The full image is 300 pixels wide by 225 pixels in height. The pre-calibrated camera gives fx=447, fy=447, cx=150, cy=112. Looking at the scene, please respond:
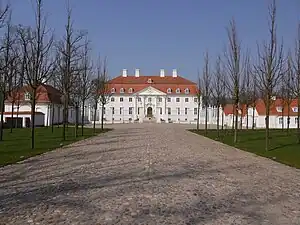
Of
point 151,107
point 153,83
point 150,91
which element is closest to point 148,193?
point 151,107

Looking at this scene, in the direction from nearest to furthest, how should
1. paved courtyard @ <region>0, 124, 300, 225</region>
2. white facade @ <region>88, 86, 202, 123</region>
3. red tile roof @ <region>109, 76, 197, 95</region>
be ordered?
paved courtyard @ <region>0, 124, 300, 225</region>, white facade @ <region>88, 86, 202, 123</region>, red tile roof @ <region>109, 76, 197, 95</region>

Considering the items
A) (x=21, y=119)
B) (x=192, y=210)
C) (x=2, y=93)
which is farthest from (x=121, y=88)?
(x=192, y=210)

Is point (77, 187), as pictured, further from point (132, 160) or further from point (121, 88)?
point (121, 88)

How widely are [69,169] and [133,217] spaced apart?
25.9 feet

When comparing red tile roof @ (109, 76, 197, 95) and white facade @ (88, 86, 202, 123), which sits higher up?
red tile roof @ (109, 76, 197, 95)

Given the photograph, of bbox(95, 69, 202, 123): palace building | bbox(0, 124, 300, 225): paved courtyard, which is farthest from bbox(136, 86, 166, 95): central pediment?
bbox(0, 124, 300, 225): paved courtyard

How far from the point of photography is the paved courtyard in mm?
7750

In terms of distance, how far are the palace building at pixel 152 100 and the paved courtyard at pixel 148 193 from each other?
99.9m

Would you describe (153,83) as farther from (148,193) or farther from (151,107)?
(148,193)

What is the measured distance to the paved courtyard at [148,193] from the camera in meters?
7.75

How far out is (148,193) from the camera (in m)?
10.2

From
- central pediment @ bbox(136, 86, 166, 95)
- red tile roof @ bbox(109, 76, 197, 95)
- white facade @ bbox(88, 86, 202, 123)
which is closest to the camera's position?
Answer: white facade @ bbox(88, 86, 202, 123)

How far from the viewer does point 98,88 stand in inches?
1919

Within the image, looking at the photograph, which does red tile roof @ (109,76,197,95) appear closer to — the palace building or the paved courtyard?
the palace building
